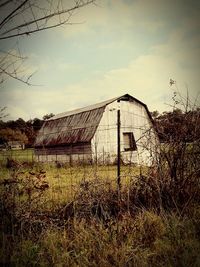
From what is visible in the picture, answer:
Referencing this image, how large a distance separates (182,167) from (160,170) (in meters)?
0.41

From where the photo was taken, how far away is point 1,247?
380 cm

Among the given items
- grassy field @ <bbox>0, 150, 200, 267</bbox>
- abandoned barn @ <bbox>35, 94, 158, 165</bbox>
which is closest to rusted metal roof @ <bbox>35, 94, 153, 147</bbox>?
abandoned barn @ <bbox>35, 94, 158, 165</bbox>

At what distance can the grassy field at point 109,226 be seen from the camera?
350 centimetres

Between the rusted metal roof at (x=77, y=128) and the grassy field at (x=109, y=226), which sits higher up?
the rusted metal roof at (x=77, y=128)

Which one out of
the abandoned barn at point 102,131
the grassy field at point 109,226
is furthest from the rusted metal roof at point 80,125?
the grassy field at point 109,226

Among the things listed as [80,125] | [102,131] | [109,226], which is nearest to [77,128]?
[80,125]

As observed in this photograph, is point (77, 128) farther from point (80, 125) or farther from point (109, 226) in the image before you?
point (109, 226)

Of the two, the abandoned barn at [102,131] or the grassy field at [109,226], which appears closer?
the grassy field at [109,226]

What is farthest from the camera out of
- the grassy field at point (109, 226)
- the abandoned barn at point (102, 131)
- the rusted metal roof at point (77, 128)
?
the rusted metal roof at point (77, 128)

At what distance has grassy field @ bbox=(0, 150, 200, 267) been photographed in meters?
3.50

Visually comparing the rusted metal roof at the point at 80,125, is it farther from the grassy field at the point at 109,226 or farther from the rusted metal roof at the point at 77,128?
the grassy field at the point at 109,226

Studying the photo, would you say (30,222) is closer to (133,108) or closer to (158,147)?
(158,147)

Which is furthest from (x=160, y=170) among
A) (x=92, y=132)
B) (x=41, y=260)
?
(x=92, y=132)

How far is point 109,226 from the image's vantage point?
420 cm
